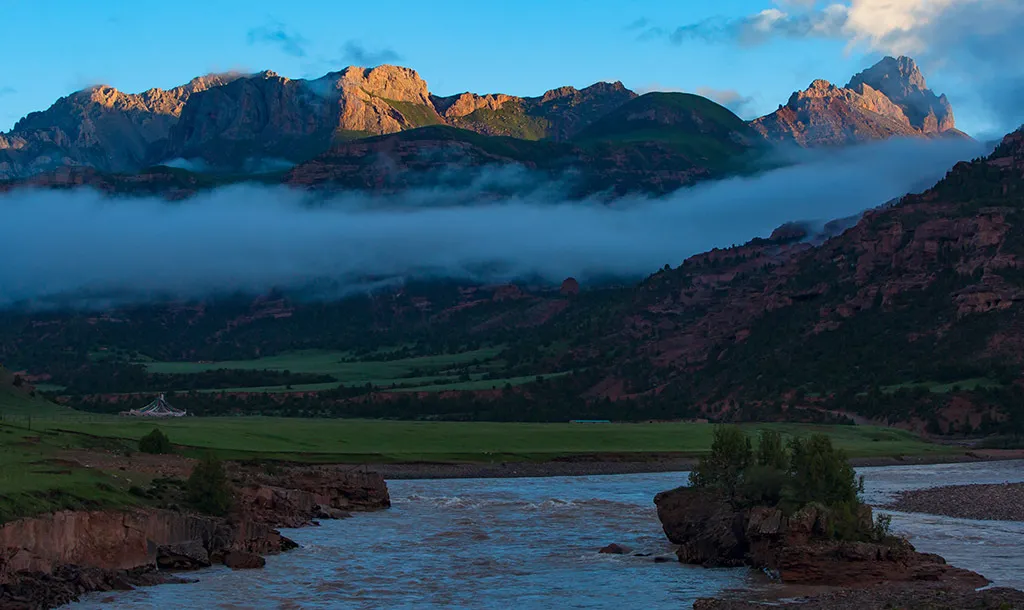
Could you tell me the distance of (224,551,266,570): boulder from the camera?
67.1 meters

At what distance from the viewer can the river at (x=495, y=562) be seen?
6003cm

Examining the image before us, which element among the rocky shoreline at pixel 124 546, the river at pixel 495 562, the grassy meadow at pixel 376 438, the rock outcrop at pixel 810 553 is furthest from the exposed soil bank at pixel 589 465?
the rock outcrop at pixel 810 553

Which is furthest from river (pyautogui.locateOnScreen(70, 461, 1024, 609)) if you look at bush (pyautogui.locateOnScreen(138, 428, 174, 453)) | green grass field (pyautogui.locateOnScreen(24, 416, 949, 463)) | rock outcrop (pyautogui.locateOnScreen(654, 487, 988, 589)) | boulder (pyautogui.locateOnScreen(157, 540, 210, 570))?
green grass field (pyautogui.locateOnScreen(24, 416, 949, 463))

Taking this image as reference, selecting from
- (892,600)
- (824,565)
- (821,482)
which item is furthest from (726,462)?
(892,600)

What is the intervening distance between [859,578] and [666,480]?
7302 centimetres

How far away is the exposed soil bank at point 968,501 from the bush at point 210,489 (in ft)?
154

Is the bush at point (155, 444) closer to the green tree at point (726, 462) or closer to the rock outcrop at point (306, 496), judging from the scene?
the rock outcrop at point (306, 496)

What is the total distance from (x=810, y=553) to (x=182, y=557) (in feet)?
96.2

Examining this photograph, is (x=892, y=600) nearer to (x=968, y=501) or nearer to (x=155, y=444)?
(x=968, y=501)

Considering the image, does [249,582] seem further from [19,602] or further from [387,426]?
Result: [387,426]

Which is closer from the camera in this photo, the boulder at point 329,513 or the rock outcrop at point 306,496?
the rock outcrop at point 306,496

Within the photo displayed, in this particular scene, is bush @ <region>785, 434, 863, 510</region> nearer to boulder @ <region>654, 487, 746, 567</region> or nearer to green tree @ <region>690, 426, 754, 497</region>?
boulder @ <region>654, 487, 746, 567</region>

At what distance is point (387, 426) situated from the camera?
17450 cm

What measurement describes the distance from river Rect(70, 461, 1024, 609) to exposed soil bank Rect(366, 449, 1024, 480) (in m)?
31.3
